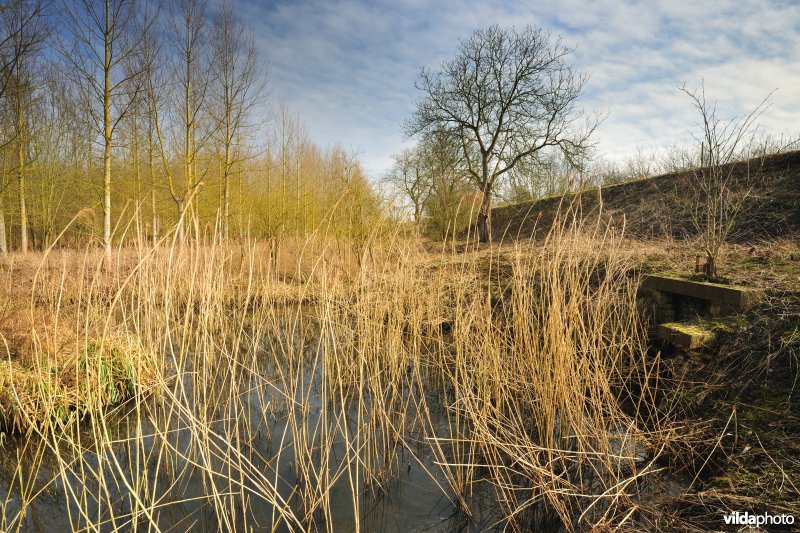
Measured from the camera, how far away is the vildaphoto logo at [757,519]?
6.31 feet

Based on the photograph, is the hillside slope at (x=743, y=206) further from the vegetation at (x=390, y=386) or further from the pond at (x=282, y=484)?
the pond at (x=282, y=484)

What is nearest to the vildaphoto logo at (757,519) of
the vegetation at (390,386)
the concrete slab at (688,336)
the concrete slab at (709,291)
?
the vegetation at (390,386)

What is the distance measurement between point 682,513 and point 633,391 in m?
1.82

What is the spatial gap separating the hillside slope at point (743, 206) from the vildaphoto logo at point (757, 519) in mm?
2394

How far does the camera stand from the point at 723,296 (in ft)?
12.6

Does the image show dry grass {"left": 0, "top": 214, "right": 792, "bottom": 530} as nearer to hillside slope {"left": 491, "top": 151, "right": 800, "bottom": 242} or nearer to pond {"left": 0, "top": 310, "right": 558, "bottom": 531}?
pond {"left": 0, "top": 310, "right": 558, "bottom": 531}

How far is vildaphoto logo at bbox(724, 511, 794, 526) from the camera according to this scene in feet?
6.31

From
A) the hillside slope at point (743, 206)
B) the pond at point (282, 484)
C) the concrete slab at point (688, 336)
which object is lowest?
the pond at point (282, 484)

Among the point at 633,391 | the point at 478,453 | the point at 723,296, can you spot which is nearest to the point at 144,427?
the point at 478,453

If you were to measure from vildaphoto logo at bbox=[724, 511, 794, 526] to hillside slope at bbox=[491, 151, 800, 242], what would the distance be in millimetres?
2394

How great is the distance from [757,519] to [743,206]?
7943 mm

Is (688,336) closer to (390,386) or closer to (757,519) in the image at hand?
(757,519)

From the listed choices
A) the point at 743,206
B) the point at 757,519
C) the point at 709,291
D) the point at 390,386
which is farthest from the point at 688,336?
the point at 743,206

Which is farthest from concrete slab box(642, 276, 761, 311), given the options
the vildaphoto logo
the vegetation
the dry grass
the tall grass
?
the vildaphoto logo
